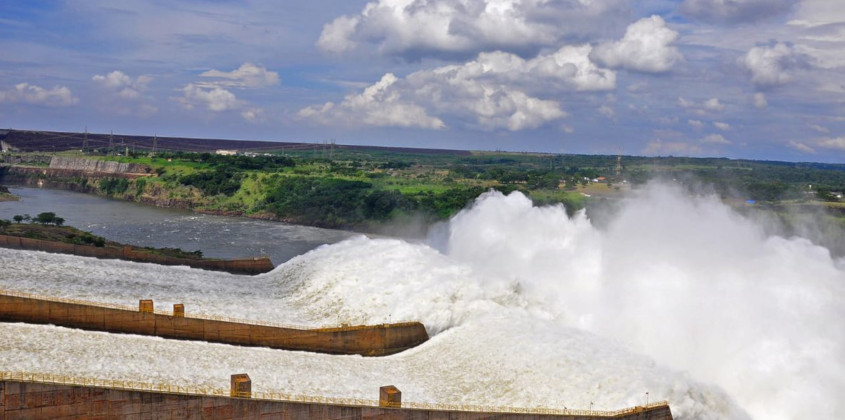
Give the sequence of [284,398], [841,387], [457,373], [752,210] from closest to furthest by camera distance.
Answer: [284,398]
[841,387]
[457,373]
[752,210]

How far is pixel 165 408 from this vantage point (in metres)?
23.6

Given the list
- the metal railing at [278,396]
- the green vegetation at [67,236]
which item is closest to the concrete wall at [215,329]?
the metal railing at [278,396]

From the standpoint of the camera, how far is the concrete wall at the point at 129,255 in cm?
5034

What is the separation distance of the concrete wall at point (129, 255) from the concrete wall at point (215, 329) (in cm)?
1962

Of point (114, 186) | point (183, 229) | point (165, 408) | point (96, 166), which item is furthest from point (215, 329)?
point (96, 166)

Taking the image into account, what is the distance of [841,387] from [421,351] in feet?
62.3

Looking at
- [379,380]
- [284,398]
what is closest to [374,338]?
[379,380]

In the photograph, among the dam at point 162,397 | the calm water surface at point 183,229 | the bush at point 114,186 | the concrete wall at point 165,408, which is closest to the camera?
the concrete wall at point 165,408

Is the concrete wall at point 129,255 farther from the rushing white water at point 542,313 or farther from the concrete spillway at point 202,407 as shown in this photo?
the concrete spillway at point 202,407

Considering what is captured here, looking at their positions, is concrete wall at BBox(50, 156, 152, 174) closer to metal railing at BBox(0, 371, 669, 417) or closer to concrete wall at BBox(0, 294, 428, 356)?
concrete wall at BBox(0, 294, 428, 356)

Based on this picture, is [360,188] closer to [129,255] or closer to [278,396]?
[129,255]

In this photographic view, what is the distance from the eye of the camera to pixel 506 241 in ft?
188

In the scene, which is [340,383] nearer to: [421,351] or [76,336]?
[421,351]

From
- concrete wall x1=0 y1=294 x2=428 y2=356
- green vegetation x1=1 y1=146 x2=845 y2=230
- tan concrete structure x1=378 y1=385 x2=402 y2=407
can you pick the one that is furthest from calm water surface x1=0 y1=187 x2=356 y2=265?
tan concrete structure x1=378 y1=385 x2=402 y2=407
